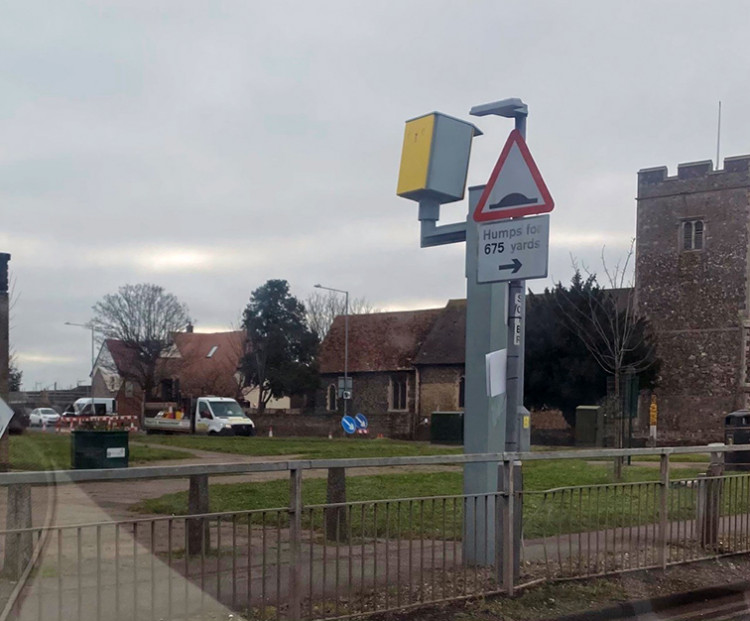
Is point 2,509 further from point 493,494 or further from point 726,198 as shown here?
point 726,198

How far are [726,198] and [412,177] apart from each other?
45266mm

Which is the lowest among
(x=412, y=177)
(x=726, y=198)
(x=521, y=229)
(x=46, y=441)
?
(x=46, y=441)

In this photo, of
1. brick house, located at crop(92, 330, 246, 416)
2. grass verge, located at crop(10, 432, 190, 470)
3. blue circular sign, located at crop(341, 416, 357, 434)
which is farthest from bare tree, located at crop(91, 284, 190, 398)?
grass verge, located at crop(10, 432, 190, 470)

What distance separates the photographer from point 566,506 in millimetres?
8109

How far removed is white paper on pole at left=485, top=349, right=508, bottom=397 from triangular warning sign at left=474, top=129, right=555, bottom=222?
3.69 feet

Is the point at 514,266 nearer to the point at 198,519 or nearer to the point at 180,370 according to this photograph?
the point at 198,519

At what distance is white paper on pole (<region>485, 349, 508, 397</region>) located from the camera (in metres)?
7.72

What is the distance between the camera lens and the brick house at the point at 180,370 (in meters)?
63.2

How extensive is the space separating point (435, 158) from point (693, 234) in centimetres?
4605

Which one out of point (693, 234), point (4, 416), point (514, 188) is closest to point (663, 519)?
point (514, 188)

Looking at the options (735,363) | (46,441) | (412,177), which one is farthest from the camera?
(735,363)

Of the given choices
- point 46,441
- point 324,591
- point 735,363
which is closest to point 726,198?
point 735,363

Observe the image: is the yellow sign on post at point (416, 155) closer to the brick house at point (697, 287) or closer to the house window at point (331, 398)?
the brick house at point (697, 287)

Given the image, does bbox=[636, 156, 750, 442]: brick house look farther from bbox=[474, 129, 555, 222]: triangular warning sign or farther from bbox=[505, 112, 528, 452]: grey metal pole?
bbox=[474, 129, 555, 222]: triangular warning sign
